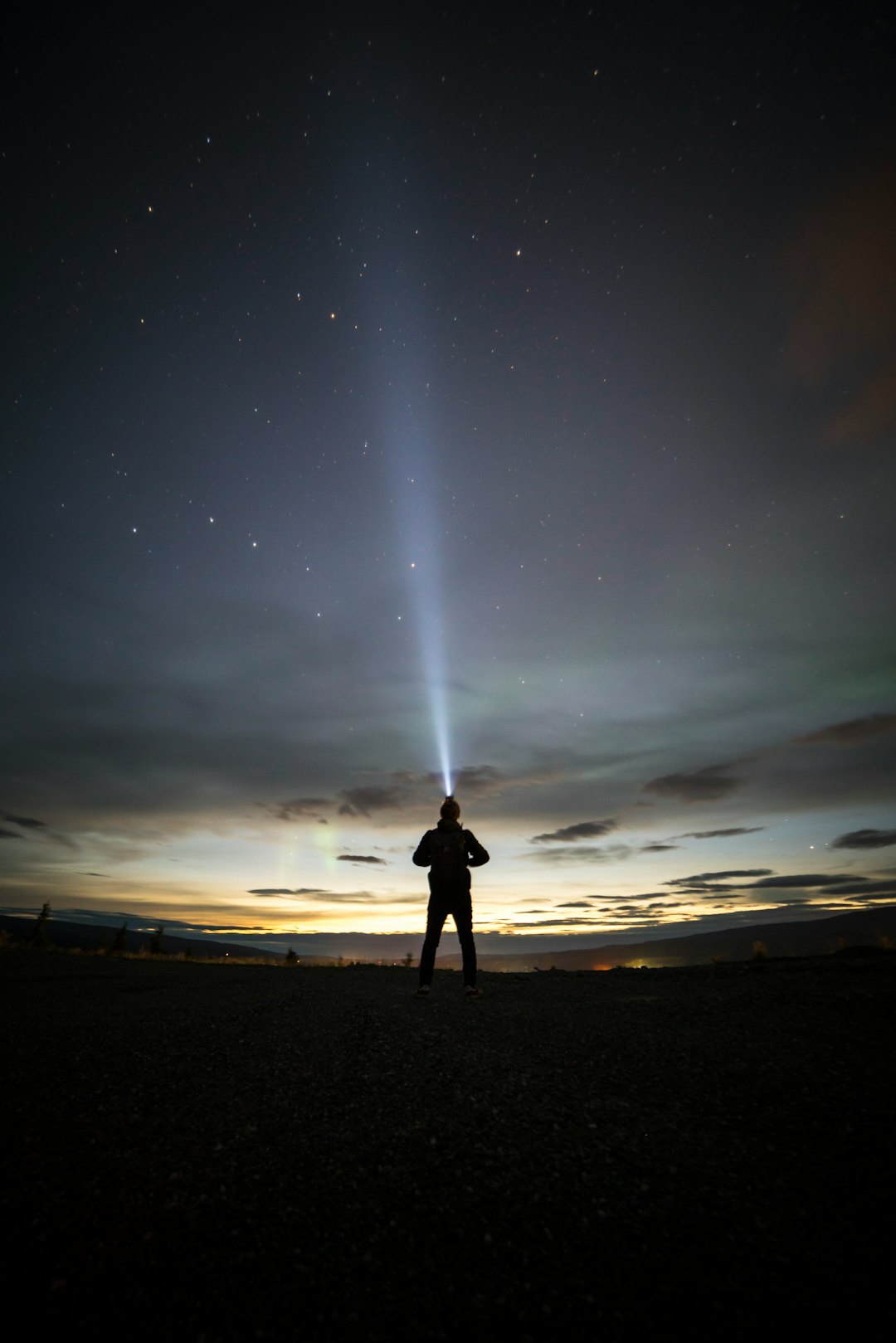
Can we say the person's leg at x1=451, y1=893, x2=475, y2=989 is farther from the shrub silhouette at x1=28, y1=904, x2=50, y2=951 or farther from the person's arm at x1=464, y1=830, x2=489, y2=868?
the shrub silhouette at x1=28, y1=904, x2=50, y2=951

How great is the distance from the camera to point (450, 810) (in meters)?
9.59

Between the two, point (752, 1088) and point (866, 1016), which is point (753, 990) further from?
point (752, 1088)

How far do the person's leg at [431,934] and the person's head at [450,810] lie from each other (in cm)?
131

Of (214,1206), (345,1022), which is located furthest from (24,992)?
(214,1206)

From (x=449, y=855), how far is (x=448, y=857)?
30 millimetres

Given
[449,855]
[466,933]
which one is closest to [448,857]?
[449,855]

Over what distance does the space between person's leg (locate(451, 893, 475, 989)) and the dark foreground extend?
A: 2.26m

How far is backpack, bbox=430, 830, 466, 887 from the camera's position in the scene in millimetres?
8883

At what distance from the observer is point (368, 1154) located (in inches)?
134

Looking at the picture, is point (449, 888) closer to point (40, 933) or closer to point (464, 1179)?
point (464, 1179)

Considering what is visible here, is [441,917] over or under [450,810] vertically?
under

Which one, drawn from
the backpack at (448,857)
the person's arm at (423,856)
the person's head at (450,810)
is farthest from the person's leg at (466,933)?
the person's head at (450,810)

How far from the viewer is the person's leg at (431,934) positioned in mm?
8805

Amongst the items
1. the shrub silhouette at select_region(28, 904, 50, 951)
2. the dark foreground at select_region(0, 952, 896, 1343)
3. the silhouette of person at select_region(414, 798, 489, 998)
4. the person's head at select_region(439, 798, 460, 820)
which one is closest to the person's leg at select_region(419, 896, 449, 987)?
the silhouette of person at select_region(414, 798, 489, 998)
